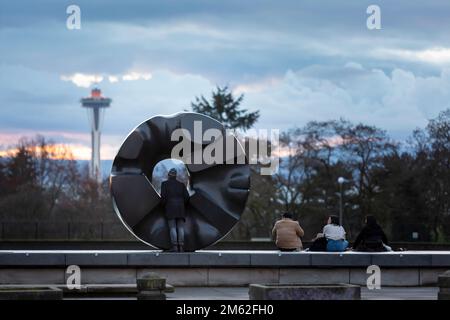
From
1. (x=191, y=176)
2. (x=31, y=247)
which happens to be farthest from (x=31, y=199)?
(x=191, y=176)

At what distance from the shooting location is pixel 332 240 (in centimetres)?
2572

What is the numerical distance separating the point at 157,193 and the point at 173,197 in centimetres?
38

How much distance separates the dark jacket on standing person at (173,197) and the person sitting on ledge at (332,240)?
319 centimetres

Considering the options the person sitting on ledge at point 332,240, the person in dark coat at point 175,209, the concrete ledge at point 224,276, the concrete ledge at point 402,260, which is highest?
the person in dark coat at point 175,209

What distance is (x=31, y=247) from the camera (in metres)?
55.1

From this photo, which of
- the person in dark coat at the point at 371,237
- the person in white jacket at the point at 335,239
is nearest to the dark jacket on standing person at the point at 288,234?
the person in white jacket at the point at 335,239

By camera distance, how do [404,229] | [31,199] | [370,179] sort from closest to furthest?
[404,229] → [370,179] → [31,199]

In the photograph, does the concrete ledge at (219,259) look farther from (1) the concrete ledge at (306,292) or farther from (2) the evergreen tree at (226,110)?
(2) the evergreen tree at (226,110)

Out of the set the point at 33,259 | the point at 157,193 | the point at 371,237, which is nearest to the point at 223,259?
the point at 157,193

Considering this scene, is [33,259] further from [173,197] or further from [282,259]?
[282,259]

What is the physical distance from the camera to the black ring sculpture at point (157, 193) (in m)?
25.1
